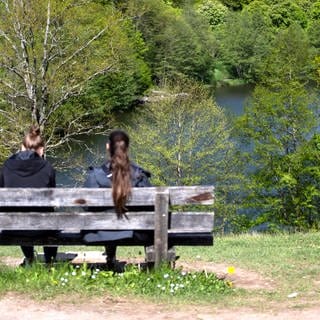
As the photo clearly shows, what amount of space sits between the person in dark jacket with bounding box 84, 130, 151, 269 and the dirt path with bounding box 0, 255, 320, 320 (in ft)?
2.33

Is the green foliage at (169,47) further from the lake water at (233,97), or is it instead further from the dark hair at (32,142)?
the dark hair at (32,142)

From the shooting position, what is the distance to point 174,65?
230ft

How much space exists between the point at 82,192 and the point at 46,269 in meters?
0.81

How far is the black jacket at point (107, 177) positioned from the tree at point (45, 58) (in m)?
15.6

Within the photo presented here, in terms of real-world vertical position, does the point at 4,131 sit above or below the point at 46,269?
above

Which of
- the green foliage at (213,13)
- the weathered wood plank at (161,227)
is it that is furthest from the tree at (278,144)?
the green foliage at (213,13)

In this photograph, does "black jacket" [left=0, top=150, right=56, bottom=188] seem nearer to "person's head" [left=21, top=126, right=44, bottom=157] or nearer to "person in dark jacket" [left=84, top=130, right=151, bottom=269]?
"person's head" [left=21, top=126, right=44, bottom=157]

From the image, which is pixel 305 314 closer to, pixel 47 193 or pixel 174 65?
pixel 47 193

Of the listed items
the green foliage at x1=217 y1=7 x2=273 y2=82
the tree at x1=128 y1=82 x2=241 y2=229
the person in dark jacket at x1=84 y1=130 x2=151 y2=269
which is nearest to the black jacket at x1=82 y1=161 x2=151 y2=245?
the person in dark jacket at x1=84 y1=130 x2=151 y2=269

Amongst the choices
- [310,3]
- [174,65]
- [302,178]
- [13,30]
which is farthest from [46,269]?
[310,3]

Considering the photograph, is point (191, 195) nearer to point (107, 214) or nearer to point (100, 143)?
point (107, 214)

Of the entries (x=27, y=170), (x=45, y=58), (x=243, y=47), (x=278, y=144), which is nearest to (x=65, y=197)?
(x=27, y=170)

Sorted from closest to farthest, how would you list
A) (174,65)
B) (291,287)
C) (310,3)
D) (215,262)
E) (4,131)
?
(291,287)
(215,262)
(4,131)
(174,65)
(310,3)

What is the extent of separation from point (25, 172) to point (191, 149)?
25.8 metres
